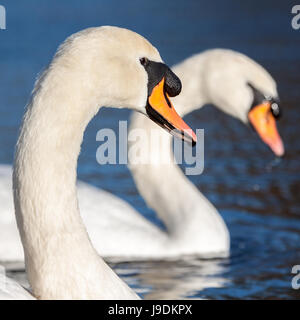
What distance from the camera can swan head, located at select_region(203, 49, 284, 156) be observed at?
22.2 feet

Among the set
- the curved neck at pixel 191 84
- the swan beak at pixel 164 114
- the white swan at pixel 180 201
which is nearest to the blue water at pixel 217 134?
the white swan at pixel 180 201

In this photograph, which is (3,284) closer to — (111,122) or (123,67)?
(123,67)

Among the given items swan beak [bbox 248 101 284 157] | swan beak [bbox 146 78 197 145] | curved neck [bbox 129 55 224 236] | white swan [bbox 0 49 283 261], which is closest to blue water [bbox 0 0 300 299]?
white swan [bbox 0 49 283 261]

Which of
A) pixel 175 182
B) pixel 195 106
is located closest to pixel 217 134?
pixel 195 106

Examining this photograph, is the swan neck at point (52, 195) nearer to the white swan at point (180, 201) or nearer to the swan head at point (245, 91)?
the white swan at point (180, 201)

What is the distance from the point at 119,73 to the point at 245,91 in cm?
328

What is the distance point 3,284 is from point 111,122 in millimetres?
5840

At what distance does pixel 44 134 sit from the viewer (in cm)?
346

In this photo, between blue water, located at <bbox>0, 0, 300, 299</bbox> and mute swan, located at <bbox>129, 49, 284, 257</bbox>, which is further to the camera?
mute swan, located at <bbox>129, 49, 284, 257</bbox>

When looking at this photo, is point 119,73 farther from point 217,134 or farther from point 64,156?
point 217,134

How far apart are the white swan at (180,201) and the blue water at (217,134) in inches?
7.2

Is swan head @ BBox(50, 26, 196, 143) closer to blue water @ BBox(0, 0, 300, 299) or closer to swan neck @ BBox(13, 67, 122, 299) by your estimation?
swan neck @ BBox(13, 67, 122, 299)

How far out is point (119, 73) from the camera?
3.65 meters
